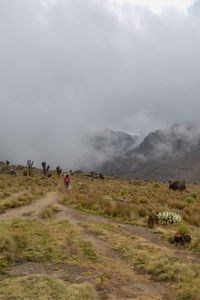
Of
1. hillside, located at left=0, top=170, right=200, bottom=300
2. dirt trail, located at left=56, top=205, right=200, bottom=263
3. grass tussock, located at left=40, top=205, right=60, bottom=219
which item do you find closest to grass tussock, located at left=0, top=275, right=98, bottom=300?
hillside, located at left=0, top=170, right=200, bottom=300

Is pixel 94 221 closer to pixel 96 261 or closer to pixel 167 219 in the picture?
pixel 167 219

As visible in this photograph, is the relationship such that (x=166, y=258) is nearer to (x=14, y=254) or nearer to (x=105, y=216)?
(x=14, y=254)

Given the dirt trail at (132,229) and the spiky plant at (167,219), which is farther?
the spiky plant at (167,219)

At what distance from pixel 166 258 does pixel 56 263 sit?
3.81 m

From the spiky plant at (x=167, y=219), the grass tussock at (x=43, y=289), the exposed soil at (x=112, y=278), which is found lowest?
the exposed soil at (x=112, y=278)

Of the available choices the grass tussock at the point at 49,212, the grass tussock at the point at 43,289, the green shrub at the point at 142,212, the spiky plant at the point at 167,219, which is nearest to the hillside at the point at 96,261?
the grass tussock at the point at 43,289

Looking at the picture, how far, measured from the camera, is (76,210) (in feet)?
63.9

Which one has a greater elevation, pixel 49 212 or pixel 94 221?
pixel 49 212

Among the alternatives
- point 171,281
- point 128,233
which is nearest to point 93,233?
point 128,233

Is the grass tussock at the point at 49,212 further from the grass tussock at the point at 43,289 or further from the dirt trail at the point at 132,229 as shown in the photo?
the grass tussock at the point at 43,289

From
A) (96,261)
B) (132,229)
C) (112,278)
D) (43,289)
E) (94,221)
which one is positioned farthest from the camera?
(94,221)

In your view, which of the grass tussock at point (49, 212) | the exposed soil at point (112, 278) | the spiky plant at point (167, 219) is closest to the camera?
the exposed soil at point (112, 278)

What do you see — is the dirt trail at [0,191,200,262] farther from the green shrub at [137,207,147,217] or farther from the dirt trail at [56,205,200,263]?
the green shrub at [137,207,147,217]

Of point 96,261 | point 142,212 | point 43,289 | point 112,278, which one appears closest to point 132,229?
point 142,212
